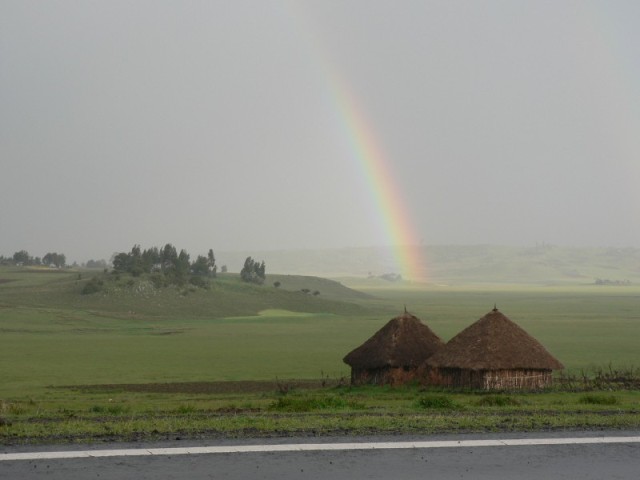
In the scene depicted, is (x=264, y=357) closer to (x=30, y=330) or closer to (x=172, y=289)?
(x=30, y=330)

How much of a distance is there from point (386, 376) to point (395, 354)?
1.17 metres

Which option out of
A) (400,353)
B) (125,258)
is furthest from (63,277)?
(400,353)

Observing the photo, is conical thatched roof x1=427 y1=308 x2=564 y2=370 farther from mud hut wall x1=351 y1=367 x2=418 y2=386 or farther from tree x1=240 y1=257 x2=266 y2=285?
tree x1=240 y1=257 x2=266 y2=285

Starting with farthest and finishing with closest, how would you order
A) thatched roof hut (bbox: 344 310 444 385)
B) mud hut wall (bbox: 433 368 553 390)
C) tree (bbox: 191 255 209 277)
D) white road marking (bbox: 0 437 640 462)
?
1. tree (bbox: 191 255 209 277)
2. thatched roof hut (bbox: 344 310 444 385)
3. mud hut wall (bbox: 433 368 553 390)
4. white road marking (bbox: 0 437 640 462)

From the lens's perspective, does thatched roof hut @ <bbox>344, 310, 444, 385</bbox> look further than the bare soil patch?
No

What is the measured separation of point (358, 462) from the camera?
927 cm

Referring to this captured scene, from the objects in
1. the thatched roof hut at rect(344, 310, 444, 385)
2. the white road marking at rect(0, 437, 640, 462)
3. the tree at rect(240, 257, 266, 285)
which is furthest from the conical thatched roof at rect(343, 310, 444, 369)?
the tree at rect(240, 257, 266, 285)

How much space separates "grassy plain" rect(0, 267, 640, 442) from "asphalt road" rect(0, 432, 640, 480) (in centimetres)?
115

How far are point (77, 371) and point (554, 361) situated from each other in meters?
31.5

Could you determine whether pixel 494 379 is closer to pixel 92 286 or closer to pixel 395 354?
pixel 395 354

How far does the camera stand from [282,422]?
12227 millimetres

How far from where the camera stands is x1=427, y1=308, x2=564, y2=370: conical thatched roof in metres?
41.8

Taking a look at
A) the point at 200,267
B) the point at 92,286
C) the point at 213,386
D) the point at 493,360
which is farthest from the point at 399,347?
the point at 200,267

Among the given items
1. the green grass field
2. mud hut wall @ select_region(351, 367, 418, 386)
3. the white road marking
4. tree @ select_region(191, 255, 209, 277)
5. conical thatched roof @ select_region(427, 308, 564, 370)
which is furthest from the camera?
tree @ select_region(191, 255, 209, 277)
